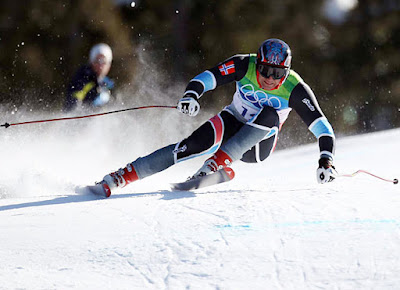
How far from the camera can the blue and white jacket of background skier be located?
130 inches

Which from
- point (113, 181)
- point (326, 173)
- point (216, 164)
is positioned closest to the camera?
point (326, 173)

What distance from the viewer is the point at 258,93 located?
3.39 metres

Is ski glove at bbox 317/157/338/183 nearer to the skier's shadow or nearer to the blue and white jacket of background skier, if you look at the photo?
the blue and white jacket of background skier

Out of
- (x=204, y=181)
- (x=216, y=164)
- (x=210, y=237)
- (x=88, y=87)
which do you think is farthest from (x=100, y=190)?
(x=88, y=87)

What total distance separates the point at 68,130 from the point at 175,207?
397 cm

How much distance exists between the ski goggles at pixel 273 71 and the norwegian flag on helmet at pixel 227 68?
0.67ft

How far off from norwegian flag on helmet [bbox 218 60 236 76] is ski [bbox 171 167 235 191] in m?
0.59

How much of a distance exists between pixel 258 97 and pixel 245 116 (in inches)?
6.4

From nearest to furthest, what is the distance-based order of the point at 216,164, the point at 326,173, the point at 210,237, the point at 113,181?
the point at 210,237, the point at 326,173, the point at 113,181, the point at 216,164

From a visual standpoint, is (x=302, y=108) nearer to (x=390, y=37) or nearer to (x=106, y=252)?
(x=106, y=252)

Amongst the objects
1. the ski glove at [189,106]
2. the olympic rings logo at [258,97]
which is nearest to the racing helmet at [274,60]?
the olympic rings logo at [258,97]

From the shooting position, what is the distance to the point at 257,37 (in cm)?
1653

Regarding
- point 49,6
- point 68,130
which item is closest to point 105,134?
point 68,130

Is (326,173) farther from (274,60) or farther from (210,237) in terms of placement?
(210,237)
